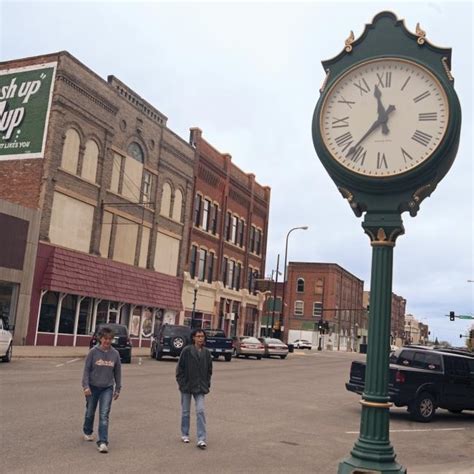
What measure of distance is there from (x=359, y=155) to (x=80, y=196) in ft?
96.8

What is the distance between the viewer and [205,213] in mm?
48812

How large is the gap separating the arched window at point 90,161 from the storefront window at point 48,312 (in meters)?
6.93

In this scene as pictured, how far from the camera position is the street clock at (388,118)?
18.5 ft

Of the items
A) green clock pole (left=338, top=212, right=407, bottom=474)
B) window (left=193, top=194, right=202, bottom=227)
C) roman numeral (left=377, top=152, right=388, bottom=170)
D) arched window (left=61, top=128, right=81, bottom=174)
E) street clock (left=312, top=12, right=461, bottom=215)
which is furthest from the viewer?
window (left=193, top=194, right=202, bottom=227)

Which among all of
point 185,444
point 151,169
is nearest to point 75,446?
point 185,444

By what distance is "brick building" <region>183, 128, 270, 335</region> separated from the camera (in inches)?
1854

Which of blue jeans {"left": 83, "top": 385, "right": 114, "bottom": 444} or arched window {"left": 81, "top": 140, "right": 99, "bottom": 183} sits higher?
arched window {"left": 81, "top": 140, "right": 99, "bottom": 183}

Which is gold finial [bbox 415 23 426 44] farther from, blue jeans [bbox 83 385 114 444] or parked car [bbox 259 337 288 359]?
parked car [bbox 259 337 288 359]

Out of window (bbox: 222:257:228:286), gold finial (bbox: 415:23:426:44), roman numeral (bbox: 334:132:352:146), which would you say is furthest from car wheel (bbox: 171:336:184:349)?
gold finial (bbox: 415:23:426:44)

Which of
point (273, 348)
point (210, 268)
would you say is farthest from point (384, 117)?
point (210, 268)

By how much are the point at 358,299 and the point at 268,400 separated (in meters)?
93.0

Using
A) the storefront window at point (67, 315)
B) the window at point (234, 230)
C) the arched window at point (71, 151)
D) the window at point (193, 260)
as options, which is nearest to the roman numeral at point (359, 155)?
the arched window at point (71, 151)

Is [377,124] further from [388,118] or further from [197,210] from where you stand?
[197,210]

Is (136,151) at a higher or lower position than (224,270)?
higher
